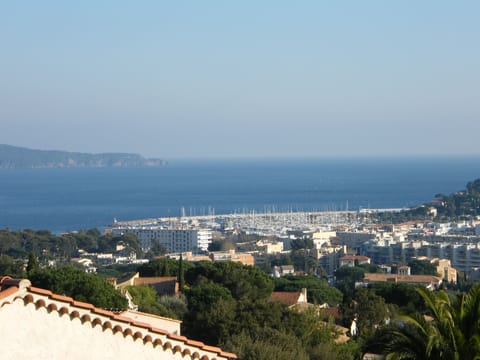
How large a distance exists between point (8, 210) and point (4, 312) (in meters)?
153

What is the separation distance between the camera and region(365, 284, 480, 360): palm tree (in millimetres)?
8641

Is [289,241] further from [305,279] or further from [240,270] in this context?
[240,270]

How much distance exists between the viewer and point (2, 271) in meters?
44.9

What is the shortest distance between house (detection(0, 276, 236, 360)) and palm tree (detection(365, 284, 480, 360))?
6.81ft

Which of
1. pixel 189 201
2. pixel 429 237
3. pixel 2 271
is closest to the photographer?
pixel 2 271

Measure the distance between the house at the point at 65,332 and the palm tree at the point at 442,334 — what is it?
2076 millimetres

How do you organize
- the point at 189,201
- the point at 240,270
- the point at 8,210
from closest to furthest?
1. the point at 240,270
2. the point at 8,210
3. the point at 189,201

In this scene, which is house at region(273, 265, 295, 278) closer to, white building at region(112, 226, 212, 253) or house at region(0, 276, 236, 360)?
white building at region(112, 226, 212, 253)

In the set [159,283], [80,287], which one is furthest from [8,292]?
[159,283]

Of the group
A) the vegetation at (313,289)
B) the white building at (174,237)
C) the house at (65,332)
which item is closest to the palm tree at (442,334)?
the house at (65,332)

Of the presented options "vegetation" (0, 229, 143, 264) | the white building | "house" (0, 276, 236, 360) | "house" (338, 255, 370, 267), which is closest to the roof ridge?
"house" (0, 276, 236, 360)

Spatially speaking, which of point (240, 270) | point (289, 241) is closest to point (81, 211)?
point (289, 241)

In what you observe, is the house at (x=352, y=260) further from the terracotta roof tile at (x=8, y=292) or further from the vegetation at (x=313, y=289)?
the terracotta roof tile at (x=8, y=292)

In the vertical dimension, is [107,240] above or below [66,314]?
below
